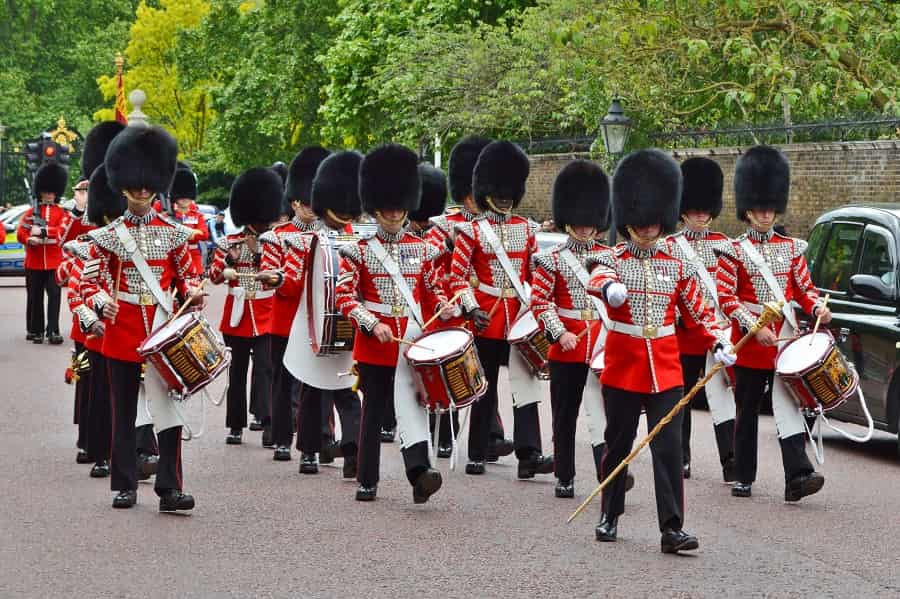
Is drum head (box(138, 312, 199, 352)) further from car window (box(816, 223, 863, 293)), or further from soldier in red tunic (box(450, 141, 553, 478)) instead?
car window (box(816, 223, 863, 293))

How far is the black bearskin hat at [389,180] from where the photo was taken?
10.0 m

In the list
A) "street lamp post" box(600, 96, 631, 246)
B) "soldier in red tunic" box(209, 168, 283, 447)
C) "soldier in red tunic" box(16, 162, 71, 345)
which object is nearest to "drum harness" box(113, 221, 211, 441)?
"soldier in red tunic" box(209, 168, 283, 447)

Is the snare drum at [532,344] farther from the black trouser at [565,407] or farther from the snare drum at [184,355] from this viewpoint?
the snare drum at [184,355]

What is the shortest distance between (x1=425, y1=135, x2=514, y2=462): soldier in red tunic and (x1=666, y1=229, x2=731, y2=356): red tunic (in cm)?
124

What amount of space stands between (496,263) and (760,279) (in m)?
1.60

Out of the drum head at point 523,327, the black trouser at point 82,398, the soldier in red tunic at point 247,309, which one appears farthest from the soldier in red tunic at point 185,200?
the drum head at point 523,327

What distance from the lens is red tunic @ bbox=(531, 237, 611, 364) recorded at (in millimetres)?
9844

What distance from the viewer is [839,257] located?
1242cm

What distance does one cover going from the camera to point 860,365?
11.7 meters

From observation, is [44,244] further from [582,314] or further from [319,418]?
[582,314]

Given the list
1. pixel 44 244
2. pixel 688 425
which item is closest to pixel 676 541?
pixel 688 425

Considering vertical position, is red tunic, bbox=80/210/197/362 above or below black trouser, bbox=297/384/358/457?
above

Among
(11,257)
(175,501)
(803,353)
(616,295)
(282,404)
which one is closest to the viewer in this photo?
(616,295)

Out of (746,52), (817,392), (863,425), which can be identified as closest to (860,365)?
(863,425)
